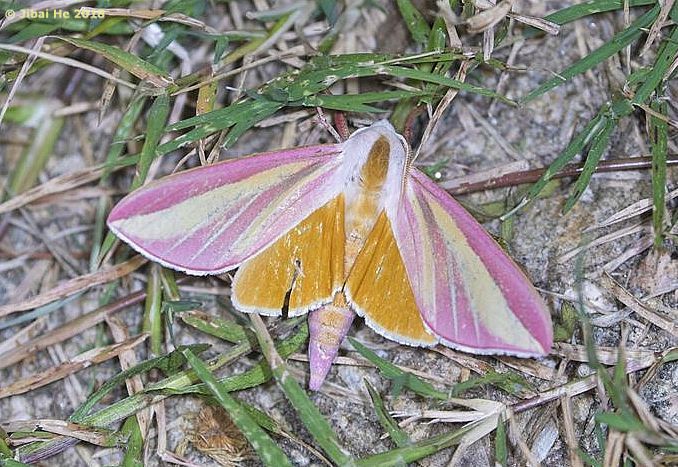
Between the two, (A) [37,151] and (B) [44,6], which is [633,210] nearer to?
(B) [44,6]

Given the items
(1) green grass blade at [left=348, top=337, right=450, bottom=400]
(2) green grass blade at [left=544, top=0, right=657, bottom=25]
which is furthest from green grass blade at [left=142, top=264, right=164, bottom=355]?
(2) green grass blade at [left=544, top=0, right=657, bottom=25]

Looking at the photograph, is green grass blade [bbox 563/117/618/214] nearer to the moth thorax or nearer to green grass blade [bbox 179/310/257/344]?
the moth thorax

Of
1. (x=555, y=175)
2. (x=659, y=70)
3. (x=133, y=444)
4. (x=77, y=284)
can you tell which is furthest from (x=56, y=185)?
(x=659, y=70)

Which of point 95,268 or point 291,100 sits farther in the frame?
point 95,268

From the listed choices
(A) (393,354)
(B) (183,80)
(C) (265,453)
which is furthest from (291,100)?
(C) (265,453)

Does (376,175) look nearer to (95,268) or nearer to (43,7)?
(95,268)

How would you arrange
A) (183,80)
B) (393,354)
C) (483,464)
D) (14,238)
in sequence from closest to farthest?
(483,464) < (393,354) < (183,80) < (14,238)
